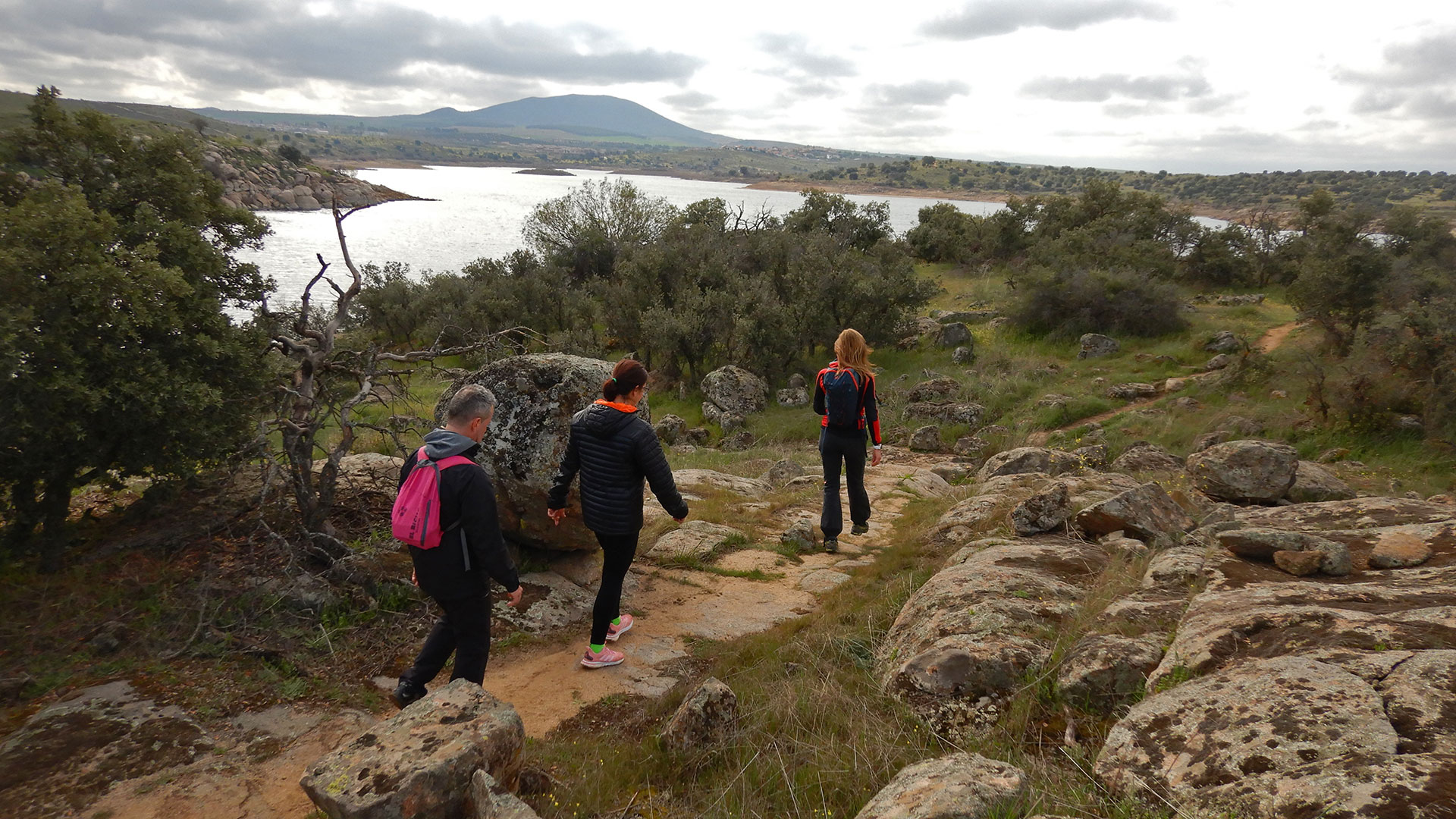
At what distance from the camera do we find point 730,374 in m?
24.3

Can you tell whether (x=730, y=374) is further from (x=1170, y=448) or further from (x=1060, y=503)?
(x=1060, y=503)

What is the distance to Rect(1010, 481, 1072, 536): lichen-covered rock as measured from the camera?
7.04 metres

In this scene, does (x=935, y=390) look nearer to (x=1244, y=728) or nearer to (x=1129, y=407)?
(x=1129, y=407)

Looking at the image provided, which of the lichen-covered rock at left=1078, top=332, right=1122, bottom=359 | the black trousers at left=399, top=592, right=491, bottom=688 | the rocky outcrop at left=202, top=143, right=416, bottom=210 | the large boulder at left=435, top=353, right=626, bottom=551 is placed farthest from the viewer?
the rocky outcrop at left=202, top=143, right=416, bottom=210

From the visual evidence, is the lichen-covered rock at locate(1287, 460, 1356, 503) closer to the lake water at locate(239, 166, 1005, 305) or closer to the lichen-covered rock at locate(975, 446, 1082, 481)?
the lichen-covered rock at locate(975, 446, 1082, 481)

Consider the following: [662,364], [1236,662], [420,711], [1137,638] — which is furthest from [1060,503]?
[662,364]

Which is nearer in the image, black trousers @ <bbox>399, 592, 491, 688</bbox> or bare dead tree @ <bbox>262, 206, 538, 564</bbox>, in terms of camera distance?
black trousers @ <bbox>399, 592, 491, 688</bbox>

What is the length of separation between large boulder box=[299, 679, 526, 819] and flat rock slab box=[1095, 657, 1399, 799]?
9.87 ft

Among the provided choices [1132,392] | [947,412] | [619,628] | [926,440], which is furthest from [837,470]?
[1132,392]

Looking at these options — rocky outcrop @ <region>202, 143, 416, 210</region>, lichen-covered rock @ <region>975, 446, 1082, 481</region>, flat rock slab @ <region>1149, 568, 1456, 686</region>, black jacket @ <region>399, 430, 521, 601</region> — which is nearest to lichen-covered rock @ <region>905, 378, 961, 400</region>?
lichen-covered rock @ <region>975, 446, 1082, 481</region>

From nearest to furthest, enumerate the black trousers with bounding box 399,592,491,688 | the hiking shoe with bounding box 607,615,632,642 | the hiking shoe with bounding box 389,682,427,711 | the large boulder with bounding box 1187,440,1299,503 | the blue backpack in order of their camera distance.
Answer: the black trousers with bounding box 399,592,491,688 → the hiking shoe with bounding box 389,682,427,711 → the hiking shoe with bounding box 607,615,632,642 → the blue backpack → the large boulder with bounding box 1187,440,1299,503

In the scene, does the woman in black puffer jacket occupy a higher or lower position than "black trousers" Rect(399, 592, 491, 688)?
higher

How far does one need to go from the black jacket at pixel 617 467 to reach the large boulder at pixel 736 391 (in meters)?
17.9

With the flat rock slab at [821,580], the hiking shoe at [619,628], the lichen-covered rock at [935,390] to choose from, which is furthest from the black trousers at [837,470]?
the lichen-covered rock at [935,390]
